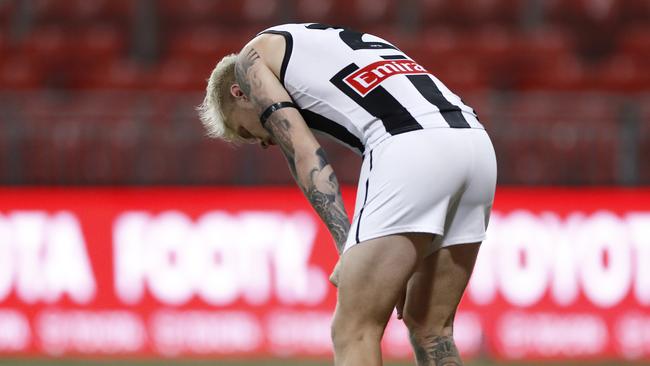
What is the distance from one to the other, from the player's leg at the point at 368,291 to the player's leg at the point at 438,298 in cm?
33

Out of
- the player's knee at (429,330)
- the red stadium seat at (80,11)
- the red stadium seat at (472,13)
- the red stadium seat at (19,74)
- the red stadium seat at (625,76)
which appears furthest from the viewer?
the red stadium seat at (80,11)

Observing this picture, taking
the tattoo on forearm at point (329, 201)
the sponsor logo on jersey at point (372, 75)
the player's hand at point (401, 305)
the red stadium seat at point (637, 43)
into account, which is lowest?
the red stadium seat at point (637, 43)

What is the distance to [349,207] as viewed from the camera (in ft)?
28.1

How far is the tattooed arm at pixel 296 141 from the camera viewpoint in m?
3.88

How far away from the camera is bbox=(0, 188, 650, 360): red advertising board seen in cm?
838

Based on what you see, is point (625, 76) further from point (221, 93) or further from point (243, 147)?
point (221, 93)

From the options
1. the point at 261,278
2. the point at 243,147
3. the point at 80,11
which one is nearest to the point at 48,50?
the point at 80,11

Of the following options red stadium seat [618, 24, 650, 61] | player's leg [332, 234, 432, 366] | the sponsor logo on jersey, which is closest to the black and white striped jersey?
the sponsor logo on jersey

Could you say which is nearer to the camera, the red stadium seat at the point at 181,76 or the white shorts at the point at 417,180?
the white shorts at the point at 417,180

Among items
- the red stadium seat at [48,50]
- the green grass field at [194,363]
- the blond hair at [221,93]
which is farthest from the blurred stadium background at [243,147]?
the blond hair at [221,93]

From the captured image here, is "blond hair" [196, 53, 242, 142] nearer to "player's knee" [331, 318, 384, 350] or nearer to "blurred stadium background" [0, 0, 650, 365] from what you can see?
"player's knee" [331, 318, 384, 350]

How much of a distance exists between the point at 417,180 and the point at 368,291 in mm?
388

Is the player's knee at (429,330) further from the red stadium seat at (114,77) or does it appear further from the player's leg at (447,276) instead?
the red stadium seat at (114,77)

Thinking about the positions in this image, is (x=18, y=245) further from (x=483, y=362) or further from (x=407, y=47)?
(x=407, y=47)
